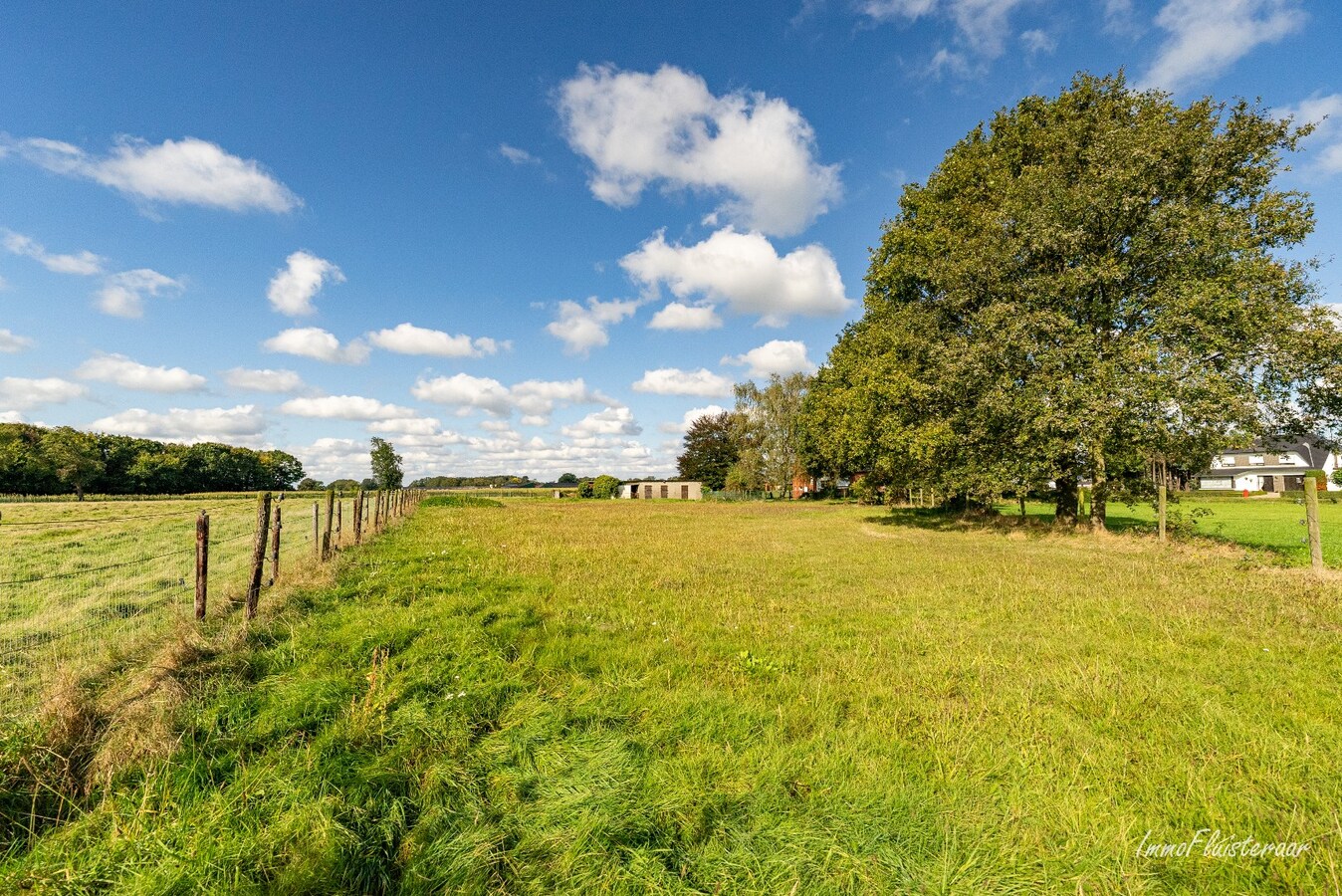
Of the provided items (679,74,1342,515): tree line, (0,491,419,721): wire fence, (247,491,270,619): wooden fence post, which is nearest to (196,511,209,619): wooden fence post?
(0,491,419,721): wire fence

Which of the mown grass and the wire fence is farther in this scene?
the wire fence

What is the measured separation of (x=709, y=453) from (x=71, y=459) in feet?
269

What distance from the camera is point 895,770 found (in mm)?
3887

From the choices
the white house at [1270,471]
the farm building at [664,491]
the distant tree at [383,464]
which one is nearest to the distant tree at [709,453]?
the farm building at [664,491]

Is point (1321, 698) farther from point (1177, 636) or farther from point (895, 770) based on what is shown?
point (895, 770)

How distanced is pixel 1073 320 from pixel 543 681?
69.1ft

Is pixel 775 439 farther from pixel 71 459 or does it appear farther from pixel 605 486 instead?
pixel 71 459

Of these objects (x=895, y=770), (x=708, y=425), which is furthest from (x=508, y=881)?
(x=708, y=425)

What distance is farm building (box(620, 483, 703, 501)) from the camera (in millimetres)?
73875

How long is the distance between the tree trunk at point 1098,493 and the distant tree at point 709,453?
58.5 m

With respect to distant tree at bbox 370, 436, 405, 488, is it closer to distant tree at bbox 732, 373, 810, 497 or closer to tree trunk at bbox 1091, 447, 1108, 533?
distant tree at bbox 732, 373, 810, 497

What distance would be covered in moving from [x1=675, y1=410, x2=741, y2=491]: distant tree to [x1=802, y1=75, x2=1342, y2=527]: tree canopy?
5643 cm

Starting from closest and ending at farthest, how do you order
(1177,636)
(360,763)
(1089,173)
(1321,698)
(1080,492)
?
1. (360,763)
2. (1321,698)
3. (1177,636)
4. (1089,173)
5. (1080,492)

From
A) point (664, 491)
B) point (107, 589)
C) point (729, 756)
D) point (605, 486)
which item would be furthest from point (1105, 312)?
point (605, 486)
